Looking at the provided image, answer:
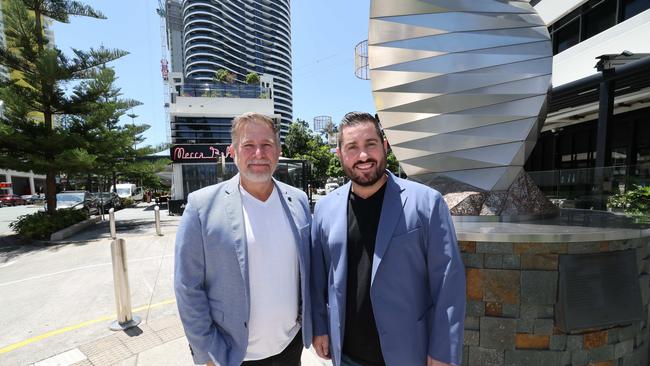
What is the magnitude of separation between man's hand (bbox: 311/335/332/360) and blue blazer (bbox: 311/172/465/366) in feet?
0.56

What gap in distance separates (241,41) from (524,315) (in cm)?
13536

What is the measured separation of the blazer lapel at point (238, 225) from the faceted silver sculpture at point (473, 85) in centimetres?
344

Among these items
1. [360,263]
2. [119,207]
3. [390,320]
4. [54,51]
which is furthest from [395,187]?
[119,207]

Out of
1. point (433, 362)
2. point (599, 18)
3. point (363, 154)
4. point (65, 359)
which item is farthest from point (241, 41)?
point (433, 362)

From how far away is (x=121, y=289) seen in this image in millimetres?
3812

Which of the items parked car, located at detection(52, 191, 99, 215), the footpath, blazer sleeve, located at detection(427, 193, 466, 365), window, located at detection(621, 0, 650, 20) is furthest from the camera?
parked car, located at detection(52, 191, 99, 215)

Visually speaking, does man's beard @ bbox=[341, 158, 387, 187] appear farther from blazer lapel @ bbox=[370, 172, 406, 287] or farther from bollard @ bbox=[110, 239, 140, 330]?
bollard @ bbox=[110, 239, 140, 330]

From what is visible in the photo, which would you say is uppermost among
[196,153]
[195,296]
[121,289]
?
[196,153]

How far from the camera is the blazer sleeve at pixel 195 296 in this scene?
168 centimetres

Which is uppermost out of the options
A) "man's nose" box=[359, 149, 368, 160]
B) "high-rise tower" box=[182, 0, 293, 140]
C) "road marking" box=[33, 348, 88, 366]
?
"high-rise tower" box=[182, 0, 293, 140]

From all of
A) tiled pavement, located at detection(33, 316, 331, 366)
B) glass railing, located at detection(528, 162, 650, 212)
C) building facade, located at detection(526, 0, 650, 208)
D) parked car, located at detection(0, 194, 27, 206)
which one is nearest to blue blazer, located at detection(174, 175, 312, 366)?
tiled pavement, located at detection(33, 316, 331, 366)

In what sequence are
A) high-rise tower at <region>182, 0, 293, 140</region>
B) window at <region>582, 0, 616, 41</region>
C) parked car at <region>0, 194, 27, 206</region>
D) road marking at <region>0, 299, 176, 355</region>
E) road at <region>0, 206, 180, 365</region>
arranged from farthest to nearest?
high-rise tower at <region>182, 0, 293, 140</region>
parked car at <region>0, 194, 27, 206</region>
window at <region>582, 0, 616, 41</region>
road at <region>0, 206, 180, 365</region>
road marking at <region>0, 299, 176, 355</region>

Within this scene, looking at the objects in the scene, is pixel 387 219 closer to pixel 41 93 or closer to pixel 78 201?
pixel 41 93

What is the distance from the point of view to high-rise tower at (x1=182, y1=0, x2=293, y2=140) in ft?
372
